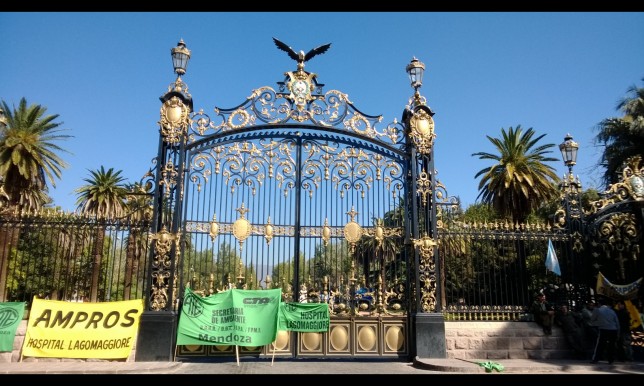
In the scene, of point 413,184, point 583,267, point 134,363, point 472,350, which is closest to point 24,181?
point 134,363

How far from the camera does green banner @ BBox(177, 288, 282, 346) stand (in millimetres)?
11922

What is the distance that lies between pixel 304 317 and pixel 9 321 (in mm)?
6893

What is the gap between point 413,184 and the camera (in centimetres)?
1372

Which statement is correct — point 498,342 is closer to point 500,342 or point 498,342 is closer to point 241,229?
point 500,342

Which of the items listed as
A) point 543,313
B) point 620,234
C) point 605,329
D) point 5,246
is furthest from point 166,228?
point 620,234

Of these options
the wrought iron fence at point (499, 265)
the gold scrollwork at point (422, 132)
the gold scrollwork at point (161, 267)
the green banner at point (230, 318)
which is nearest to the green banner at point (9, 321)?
the gold scrollwork at point (161, 267)

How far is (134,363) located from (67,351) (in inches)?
61.2

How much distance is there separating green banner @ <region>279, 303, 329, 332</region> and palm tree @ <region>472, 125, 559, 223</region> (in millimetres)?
14012

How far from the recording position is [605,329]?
12.3 m

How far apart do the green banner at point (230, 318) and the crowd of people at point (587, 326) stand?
7.23 m

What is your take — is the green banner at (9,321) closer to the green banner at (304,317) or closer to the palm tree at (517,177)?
the green banner at (304,317)

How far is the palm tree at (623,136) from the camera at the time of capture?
24.3 metres

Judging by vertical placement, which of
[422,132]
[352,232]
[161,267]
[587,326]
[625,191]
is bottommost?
[587,326]
